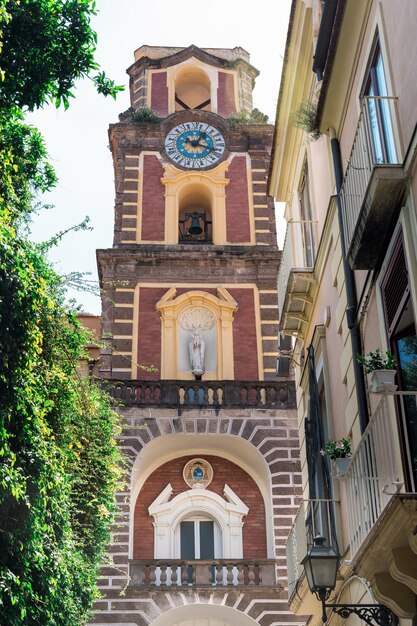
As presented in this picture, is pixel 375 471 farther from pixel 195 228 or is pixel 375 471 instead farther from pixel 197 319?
pixel 195 228

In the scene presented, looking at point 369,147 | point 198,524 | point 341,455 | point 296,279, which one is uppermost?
point 198,524

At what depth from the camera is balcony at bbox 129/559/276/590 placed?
23312 mm

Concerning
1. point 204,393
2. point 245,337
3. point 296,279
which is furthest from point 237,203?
point 296,279

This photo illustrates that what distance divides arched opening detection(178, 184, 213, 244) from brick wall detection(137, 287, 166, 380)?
305 cm

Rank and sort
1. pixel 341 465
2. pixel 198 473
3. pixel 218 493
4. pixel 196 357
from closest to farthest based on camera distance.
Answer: pixel 341 465, pixel 218 493, pixel 198 473, pixel 196 357

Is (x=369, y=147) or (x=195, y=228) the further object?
(x=195, y=228)

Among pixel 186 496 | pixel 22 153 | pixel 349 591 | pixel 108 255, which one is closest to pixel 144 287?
pixel 108 255

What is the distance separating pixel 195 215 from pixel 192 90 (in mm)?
6135

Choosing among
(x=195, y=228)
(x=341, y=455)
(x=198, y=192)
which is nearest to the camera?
(x=341, y=455)

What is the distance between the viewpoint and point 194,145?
103ft

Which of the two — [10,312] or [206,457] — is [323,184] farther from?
[206,457]

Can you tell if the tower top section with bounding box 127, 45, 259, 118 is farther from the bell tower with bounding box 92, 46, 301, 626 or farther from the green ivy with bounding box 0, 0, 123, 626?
the green ivy with bounding box 0, 0, 123, 626

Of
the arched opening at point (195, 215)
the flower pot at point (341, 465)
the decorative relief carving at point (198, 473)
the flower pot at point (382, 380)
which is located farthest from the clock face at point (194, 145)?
the flower pot at point (382, 380)

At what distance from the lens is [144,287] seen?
28.4 metres
